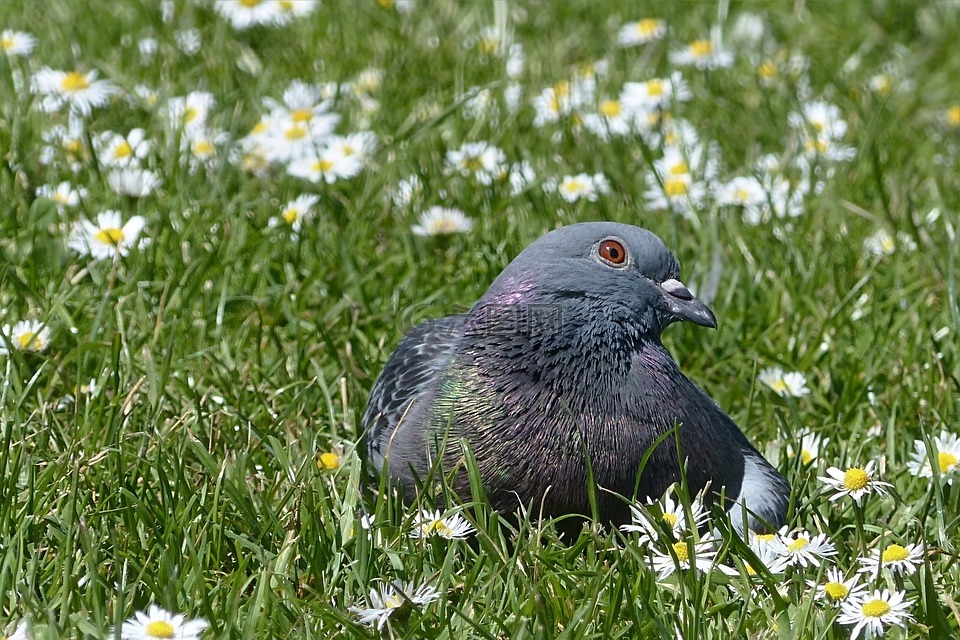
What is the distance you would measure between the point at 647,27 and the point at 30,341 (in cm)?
417

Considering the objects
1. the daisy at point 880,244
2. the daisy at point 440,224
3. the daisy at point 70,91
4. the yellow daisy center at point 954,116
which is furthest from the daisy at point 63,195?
the yellow daisy center at point 954,116

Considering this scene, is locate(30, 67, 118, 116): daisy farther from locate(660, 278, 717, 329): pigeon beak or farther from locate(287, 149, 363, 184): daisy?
locate(660, 278, 717, 329): pigeon beak

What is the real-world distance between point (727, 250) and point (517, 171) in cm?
99

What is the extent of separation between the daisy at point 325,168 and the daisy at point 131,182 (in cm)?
59

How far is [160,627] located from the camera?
2961mm

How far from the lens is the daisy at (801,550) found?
3.34 m

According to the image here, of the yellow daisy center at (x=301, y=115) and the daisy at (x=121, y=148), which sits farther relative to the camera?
the yellow daisy center at (x=301, y=115)

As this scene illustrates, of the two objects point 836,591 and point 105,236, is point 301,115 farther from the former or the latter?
point 836,591

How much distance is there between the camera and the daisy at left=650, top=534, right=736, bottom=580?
3.23 meters

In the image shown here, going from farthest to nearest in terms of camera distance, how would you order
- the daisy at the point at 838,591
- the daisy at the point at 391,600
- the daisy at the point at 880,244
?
the daisy at the point at 880,244, the daisy at the point at 838,591, the daisy at the point at 391,600

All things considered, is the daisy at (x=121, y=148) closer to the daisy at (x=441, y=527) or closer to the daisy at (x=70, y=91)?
the daisy at (x=70, y=91)

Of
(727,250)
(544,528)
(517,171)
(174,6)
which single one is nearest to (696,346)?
(727,250)

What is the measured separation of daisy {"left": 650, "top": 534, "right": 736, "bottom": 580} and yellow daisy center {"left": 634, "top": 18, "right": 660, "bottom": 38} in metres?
4.39

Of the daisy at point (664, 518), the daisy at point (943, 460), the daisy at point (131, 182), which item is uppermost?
the daisy at point (131, 182)
